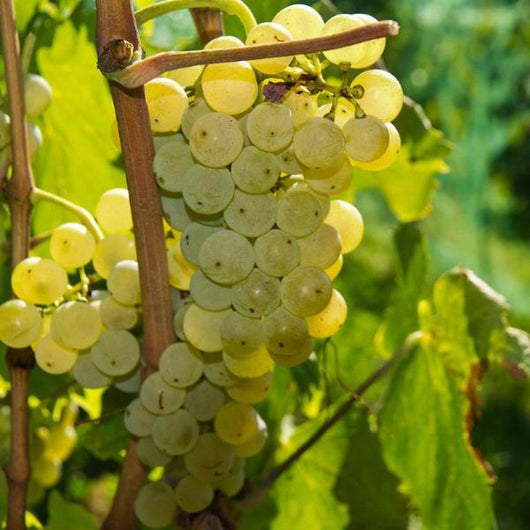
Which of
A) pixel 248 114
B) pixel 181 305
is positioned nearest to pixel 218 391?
pixel 181 305

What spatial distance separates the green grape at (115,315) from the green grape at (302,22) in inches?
8.4

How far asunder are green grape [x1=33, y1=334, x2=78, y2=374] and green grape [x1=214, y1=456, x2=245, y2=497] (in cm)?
14

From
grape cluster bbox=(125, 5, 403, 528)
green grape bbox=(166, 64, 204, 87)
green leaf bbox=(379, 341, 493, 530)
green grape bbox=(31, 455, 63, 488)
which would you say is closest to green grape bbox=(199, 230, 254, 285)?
grape cluster bbox=(125, 5, 403, 528)

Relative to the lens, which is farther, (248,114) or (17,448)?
(17,448)

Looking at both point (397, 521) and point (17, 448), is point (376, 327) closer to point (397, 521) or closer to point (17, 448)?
point (397, 521)

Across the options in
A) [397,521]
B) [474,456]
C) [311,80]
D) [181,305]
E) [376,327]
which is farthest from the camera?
[376,327]

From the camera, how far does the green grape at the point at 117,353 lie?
0.60m

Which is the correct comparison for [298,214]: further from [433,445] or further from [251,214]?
[433,445]

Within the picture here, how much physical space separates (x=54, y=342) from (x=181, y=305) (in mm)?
94

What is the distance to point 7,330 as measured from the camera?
0.60 m

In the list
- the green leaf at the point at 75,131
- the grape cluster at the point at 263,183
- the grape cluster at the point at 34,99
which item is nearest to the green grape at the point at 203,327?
the grape cluster at the point at 263,183

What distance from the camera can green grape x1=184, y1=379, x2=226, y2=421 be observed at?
0.61m

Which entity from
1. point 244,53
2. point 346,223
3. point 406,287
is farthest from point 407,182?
point 244,53

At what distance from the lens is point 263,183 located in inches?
20.2
